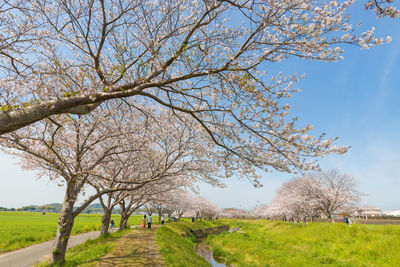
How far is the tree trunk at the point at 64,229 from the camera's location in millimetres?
8617

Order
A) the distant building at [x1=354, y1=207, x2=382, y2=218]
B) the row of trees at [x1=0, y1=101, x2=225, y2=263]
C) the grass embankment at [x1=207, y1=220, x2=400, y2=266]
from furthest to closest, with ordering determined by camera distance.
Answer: the distant building at [x1=354, y1=207, x2=382, y2=218], the grass embankment at [x1=207, y1=220, x2=400, y2=266], the row of trees at [x1=0, y1=101, x2=225, y2=263]

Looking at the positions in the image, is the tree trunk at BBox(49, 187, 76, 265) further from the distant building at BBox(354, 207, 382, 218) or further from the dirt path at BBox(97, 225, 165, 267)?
the distant building at BBox(354, 207, 382, 218)

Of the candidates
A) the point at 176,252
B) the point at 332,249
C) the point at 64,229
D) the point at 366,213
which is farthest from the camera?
the point at 366,213

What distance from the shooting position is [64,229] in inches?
347

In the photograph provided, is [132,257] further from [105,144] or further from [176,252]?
[105,144]

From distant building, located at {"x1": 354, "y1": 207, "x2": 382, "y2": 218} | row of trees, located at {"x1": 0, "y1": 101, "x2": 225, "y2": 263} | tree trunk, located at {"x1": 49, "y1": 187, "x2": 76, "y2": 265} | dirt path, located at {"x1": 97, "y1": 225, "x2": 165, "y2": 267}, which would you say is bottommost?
distant building, located at {"x1": 354, "y1": 207, "x2": 382, "y2": 218}

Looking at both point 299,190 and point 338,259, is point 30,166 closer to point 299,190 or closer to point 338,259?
point 338,259

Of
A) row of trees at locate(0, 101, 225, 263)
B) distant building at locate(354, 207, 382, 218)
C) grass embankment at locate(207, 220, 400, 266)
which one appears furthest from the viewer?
distant building at locate(354, 207, 382, 218)

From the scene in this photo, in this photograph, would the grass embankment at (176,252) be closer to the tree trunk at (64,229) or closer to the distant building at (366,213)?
the tree trunk at (64,229)

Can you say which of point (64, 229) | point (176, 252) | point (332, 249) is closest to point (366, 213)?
point (332, 249)

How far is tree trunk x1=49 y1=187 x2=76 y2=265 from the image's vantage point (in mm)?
8617

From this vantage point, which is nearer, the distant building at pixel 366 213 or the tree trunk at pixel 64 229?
the tree trunk at pixel 64 229

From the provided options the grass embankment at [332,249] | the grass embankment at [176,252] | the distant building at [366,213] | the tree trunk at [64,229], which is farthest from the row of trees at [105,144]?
the distant building at [366,213]

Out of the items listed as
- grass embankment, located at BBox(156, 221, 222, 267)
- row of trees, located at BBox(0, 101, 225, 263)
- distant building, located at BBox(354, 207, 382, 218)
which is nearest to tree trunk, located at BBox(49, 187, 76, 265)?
row of trees, located at BBox(0, 101, 225, 263)
